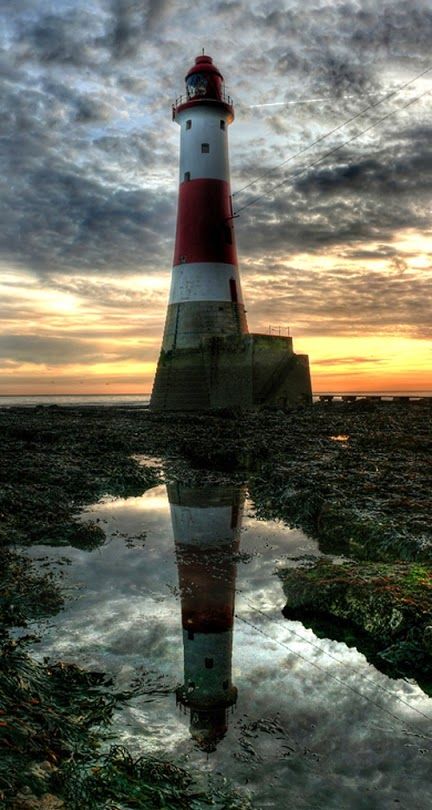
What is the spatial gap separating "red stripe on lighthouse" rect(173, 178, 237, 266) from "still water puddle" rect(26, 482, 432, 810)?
23.0 metres

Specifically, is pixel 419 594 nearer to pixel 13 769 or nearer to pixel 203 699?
pixel 203 699

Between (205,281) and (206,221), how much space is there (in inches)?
116

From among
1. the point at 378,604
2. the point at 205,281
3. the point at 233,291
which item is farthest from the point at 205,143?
the point at 378,604

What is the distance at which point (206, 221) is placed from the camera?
27062mm

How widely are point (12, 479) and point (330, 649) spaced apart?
25.8 feet

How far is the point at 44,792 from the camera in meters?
2.18

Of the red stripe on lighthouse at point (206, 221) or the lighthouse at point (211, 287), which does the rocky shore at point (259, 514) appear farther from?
the red stripe on lighthouse at point (206, 221)

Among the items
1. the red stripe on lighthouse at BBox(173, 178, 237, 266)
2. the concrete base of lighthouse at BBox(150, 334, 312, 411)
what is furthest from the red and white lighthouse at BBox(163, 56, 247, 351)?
the concrete base of lighthouse at BBox(150, 334, 312, 411)

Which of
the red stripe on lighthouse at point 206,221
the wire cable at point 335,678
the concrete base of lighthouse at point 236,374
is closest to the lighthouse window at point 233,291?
the red stripe on lighthouse at point 206,221

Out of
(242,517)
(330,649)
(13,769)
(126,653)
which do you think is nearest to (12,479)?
(242,517)

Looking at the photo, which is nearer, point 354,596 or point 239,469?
point 354,596

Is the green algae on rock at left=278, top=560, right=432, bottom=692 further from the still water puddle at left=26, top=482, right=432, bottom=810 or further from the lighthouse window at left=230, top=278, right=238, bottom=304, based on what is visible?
the lighthouse window at left=230, top=278, right=238, bottom=304

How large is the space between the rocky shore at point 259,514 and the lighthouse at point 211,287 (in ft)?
32.1

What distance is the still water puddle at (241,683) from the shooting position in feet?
8.59
